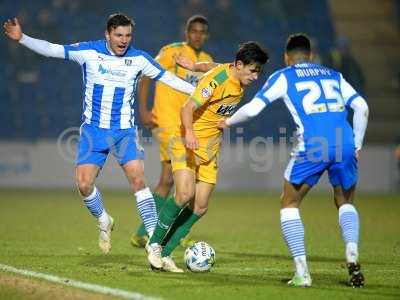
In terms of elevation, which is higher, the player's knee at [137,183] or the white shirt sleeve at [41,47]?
the white shirt sleeve at [41,47]

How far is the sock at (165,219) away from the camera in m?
8.59

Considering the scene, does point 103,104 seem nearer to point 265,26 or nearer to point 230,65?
point 230,65

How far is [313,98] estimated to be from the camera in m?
7.62

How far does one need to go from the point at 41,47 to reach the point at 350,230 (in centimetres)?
349

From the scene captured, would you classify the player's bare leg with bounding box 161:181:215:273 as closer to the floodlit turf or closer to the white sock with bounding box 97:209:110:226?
the floodlit turf

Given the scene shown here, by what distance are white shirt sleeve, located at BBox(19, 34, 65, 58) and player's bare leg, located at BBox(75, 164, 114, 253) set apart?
118 centimetres

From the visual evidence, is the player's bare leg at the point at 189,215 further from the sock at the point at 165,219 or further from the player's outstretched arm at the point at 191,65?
the player's outstretched arm at the point at 191,65

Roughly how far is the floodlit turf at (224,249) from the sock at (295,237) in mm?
222

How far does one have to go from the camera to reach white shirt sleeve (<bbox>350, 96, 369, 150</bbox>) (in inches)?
305

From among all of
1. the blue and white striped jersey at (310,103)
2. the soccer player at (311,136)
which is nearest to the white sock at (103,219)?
the soccer player at (311,136)

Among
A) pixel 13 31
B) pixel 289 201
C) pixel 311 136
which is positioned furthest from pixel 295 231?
pixel 13 31

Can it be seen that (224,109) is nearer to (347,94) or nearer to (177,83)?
(177,83)

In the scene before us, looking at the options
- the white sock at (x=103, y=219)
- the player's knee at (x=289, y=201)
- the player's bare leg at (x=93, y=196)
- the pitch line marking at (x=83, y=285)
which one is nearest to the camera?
the pitch line marking at (x=83, y=285)

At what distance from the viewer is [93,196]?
930 cm
